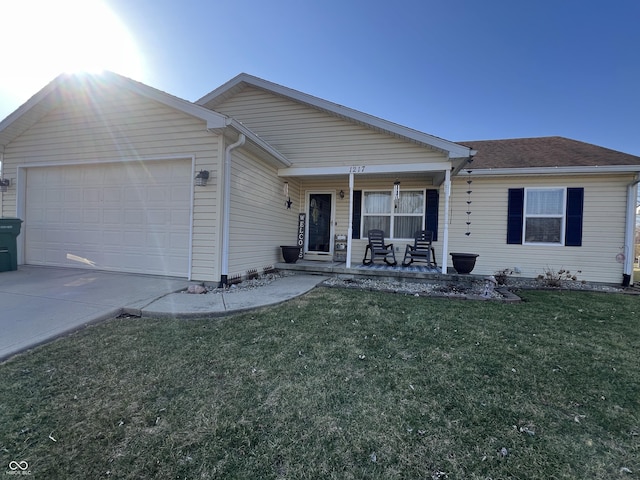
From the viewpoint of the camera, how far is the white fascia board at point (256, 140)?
498 centimetres

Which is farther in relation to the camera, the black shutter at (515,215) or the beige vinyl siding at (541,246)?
the black shutter at (515,215)

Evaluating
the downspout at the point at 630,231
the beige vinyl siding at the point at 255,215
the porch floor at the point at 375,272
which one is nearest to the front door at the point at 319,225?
the beige vinyl siding at the point at 255,215

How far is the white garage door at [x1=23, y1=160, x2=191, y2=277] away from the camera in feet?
18.4

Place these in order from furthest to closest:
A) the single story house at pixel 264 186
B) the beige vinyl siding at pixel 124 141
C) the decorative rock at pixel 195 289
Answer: the single story house at pixel 264 186 → the beige vinyl siding at pixel 124 141 → the decorative rock at pixel 195 289

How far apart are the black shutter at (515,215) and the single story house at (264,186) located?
36 millimetres

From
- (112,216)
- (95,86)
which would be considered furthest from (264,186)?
(95,86)

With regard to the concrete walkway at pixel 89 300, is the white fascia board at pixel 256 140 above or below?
above

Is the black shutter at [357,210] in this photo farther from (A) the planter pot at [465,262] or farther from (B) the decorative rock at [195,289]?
(B) the decorative rock at [195,289]

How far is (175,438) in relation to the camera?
1.76 m

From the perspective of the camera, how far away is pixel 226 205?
5.32 m

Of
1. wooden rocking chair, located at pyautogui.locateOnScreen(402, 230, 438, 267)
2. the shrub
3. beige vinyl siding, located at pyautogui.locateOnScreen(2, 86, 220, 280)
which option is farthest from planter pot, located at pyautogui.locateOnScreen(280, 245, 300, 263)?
the shrub

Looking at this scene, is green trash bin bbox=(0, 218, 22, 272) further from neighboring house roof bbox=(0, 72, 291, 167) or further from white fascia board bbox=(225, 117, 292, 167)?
white fascia board bbox=(225, 117, 292, 167)

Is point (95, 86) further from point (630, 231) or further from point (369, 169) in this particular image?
point (630, 231)

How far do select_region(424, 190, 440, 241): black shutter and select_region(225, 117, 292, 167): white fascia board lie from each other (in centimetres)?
410
